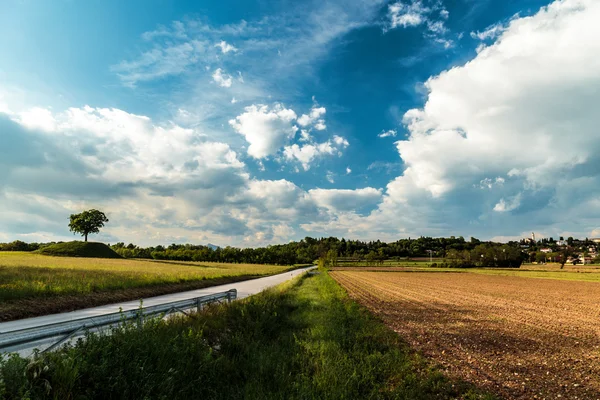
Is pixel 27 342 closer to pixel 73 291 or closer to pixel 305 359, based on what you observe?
pixel 305 359

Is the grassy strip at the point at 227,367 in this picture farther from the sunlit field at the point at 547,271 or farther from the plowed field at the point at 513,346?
the sunlit field at the point at 547,271

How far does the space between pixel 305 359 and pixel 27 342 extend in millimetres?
6472

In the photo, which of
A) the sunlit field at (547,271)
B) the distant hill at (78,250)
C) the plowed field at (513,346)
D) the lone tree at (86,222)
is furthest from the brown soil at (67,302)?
the lone tree at (86,222)

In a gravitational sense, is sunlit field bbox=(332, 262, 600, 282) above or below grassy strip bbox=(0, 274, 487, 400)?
below

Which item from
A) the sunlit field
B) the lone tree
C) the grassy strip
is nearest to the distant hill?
the lone tree

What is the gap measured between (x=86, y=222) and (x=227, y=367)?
464 feet

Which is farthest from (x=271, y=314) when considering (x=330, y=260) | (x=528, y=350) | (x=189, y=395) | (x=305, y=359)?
(x=330, y=260)

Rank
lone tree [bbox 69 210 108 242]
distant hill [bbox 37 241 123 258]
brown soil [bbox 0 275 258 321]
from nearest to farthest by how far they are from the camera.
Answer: brown soil [bbox 0 275 258 321], distant hill [bbox 37 241 123 258], lone tree [bbox 69 210 108 242]

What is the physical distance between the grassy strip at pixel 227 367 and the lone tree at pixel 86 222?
136 m

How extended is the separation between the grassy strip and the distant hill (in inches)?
3918

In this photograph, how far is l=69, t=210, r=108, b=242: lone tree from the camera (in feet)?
416

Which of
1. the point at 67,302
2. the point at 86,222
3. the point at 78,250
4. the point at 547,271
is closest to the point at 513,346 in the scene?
the point at 67,302

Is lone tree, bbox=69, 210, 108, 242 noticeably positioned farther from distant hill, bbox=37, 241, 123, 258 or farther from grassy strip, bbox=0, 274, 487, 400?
grassy strip, bbox=0, 274, 487, 400

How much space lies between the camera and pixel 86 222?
5030 inches
